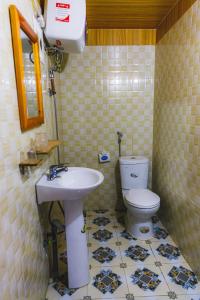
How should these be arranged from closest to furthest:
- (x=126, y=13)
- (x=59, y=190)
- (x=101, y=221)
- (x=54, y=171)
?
(x=59, y=190) → (x=54, y=171) → (x=126, y=13) → (x=101, y=221)

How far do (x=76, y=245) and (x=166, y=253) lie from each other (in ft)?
2.98

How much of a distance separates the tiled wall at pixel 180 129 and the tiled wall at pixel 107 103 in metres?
0.18

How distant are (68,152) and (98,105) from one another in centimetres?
69

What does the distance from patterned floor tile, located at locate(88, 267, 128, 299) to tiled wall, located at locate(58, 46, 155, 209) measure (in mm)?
1060

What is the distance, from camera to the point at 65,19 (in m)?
1.49

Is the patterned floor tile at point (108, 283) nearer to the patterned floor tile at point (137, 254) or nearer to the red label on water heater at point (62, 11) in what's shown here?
the patterned floor tile at point (137, 254)

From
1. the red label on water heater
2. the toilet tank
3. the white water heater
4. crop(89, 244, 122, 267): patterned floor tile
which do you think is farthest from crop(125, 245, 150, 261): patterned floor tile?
the red label on water heater

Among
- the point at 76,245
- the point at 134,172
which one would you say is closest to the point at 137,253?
the point at 76,245

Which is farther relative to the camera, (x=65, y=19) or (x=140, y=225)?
(x=140, y=225)

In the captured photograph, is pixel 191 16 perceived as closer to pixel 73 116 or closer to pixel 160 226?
pixel 73 116

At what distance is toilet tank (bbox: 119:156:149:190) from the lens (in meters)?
2.26

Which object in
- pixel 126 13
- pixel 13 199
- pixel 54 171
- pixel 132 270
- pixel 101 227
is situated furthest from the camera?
pixel 101 227

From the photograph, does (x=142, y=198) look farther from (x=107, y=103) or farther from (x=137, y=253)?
(x=107, y=103)

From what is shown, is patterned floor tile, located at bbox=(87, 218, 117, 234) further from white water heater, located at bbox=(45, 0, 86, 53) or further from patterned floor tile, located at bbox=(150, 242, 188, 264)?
white water heater, located at bbox=(45, 0, 86, 53)
